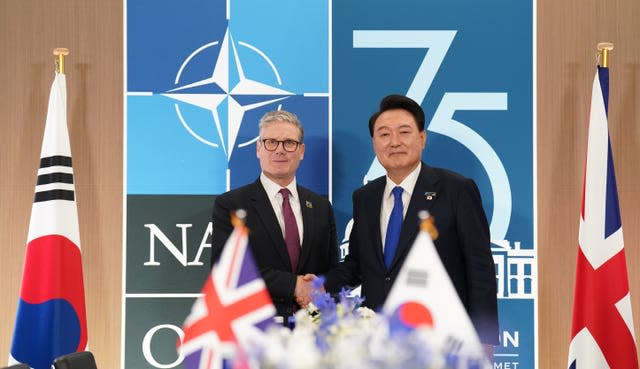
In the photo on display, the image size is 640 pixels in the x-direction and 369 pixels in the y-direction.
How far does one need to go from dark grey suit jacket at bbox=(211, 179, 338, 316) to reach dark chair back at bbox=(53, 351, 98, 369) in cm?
93

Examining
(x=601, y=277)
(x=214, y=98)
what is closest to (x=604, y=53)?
(x=601, y=277)

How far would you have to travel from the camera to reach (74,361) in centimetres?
283

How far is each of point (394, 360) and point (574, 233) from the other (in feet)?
10.6

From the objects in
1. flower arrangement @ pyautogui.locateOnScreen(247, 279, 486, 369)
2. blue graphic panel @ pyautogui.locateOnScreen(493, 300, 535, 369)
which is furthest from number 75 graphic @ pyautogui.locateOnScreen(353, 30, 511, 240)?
flower arrangement @ pyautogui.locateOnScreen(247, 279, 486, 369)

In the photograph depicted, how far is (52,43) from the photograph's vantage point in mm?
4344

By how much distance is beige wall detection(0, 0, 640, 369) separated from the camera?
4.33m

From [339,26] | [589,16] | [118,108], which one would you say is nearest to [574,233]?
[589,16]

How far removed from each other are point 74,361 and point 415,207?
5.44 feet

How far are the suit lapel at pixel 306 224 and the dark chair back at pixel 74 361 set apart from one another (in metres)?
1.17

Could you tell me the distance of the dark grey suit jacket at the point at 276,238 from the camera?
355 centimetres

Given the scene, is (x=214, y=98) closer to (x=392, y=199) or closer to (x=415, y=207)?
(x=392, y=199)

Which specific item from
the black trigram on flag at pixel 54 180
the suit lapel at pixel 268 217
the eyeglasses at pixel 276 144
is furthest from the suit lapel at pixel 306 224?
the black trigram on flag at pixel 54 180

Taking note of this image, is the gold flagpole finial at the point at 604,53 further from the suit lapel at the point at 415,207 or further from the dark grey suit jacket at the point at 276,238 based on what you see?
the dark grey suit jacket at the point at 276,238

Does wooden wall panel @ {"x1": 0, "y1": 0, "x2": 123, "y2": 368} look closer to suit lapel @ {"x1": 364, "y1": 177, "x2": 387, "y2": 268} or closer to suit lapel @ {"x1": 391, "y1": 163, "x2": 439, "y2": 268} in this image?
suit lapel @ {"x1": 364, "y1": 177, "x2": 387, "y2": 268}
